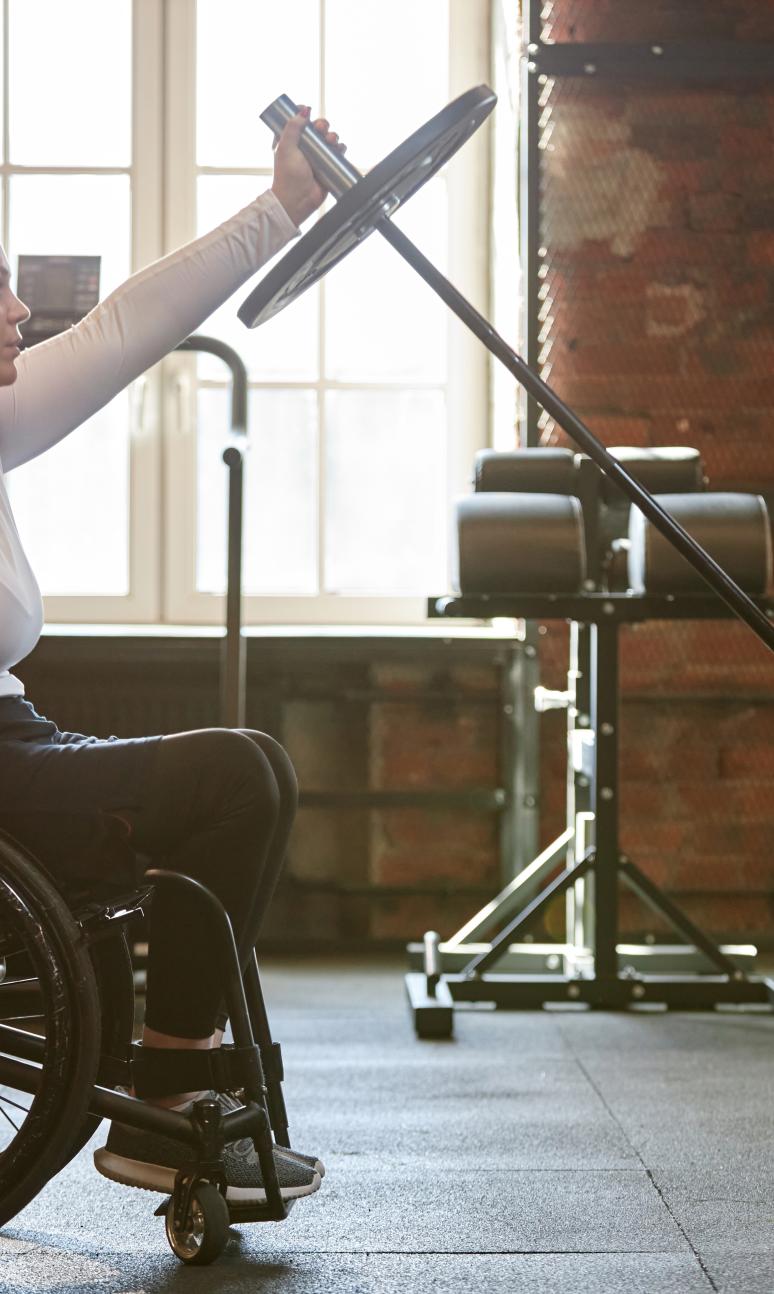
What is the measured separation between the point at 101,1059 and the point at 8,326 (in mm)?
713

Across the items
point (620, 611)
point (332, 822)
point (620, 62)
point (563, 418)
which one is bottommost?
point (332, 822)

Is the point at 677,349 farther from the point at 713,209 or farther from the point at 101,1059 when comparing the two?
the point at 101,1059

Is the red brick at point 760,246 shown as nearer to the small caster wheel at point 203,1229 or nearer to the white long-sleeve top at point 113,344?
the white long-sleeve top at point 113,344

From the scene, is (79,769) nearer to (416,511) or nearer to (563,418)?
(563,418)

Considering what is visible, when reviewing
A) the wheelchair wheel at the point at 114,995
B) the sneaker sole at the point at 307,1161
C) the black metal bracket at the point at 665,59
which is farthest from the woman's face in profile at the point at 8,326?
the black metal bracket at the point at 665,59

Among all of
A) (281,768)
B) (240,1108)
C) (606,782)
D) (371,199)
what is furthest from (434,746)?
(371,199)

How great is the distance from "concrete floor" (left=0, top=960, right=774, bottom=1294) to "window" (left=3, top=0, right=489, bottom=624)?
47.5 inches

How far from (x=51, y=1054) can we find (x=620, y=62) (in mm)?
2575

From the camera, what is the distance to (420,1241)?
4.81 feet

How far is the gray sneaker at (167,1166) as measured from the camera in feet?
4.51

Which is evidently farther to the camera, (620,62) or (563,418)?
(620,62)

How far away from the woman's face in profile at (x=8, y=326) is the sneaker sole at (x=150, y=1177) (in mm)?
752

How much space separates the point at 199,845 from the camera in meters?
1.34

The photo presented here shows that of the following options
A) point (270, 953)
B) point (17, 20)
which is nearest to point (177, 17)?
point (17, 20)
